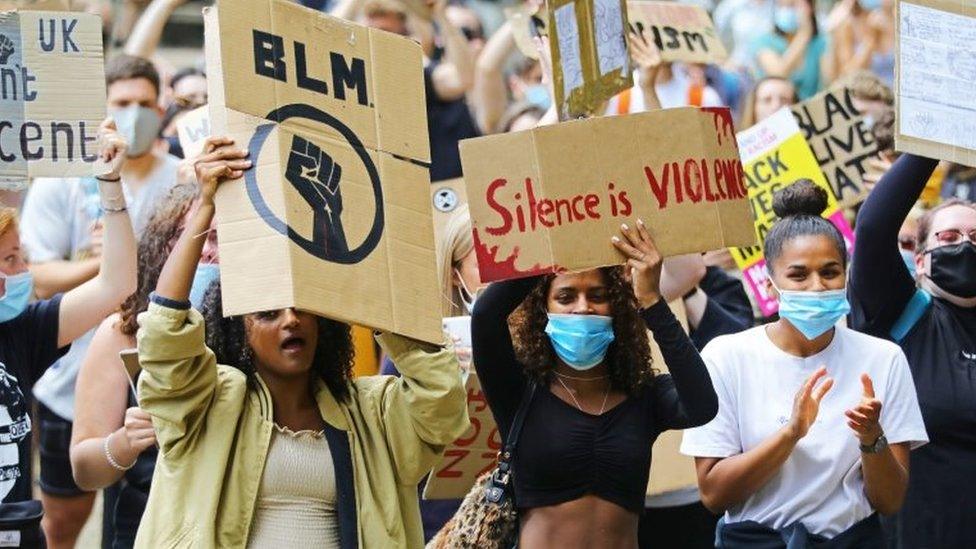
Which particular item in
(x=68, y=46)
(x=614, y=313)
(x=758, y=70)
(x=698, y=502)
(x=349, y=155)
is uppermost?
(x=758, y=70)

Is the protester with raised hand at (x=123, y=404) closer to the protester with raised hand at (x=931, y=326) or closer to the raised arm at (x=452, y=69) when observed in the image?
the protester with raised hand at (x=931, y=326)

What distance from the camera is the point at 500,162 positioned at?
215 inches

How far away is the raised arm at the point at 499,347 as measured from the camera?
5605 millimetres

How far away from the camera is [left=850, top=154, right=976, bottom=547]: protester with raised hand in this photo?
246 inches

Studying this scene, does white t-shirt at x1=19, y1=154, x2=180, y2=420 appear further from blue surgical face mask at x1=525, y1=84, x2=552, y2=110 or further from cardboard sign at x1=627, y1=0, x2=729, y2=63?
blue surgical face mask at x1=525, y1=84, x2=552, y2=110

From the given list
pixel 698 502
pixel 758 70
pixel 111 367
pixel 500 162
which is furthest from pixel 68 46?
pixel 758 70

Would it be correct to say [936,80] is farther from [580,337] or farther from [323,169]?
[323,169]

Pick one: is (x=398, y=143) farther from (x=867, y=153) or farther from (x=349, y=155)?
(x=867, y=153)

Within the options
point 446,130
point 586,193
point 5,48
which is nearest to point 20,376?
point 5,48

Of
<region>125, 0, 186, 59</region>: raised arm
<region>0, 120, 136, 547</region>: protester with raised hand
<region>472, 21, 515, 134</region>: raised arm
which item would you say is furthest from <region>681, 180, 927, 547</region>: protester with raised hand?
<region>472, 21, 515, 134</region>: raised arm

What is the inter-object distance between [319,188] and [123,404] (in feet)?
4.57

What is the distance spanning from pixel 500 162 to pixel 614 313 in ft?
2.07

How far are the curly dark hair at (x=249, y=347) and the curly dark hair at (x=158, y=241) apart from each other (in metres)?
0.66

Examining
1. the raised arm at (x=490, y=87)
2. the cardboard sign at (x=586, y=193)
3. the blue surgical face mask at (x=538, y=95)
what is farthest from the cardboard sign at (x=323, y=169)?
the blue surgical face mask at (x=538, y=95)
